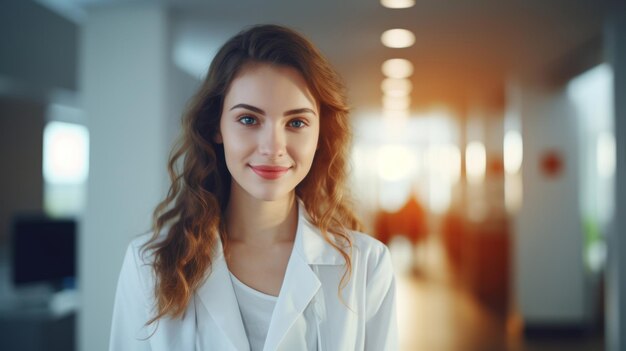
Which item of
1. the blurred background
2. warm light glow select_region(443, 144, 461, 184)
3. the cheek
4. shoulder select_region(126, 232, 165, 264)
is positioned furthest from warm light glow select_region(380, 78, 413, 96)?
shoulder select_region(126, 232, 165, 264)

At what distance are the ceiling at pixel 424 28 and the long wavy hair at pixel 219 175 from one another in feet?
7.69

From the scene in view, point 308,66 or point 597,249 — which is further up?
point 308,66

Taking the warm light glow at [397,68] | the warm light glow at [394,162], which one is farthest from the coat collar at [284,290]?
the warm light glow at [394,162]

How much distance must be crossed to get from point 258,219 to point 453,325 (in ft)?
17.1

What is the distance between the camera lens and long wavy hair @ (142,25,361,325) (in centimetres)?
140

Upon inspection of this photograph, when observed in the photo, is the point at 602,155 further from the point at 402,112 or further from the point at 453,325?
the point at 402,112

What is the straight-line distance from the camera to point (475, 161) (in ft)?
30.4

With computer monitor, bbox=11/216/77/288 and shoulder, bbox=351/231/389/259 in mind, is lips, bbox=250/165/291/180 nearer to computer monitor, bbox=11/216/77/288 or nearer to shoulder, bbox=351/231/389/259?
shoulder, bbox=351/231/389/259

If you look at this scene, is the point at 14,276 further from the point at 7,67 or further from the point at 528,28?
the point at 528,28

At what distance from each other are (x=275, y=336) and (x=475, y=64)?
498 centimetres

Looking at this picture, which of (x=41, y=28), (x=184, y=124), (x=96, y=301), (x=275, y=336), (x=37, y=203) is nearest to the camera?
(x=275, y=336)

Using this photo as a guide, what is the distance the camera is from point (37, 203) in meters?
6.17

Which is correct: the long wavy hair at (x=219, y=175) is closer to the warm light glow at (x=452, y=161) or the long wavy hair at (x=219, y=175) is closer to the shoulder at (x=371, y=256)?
the shoulder at (x=371, y=256)

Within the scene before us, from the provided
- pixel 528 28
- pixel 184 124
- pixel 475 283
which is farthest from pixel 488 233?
pixel 184 124
